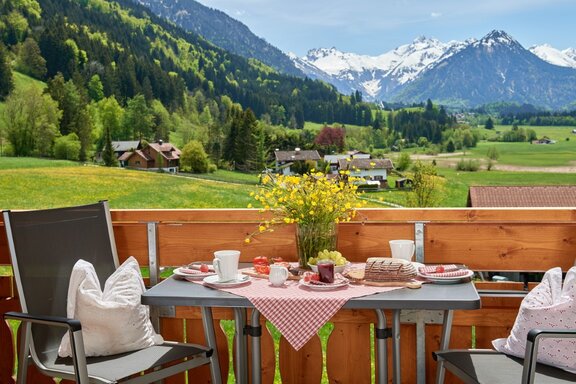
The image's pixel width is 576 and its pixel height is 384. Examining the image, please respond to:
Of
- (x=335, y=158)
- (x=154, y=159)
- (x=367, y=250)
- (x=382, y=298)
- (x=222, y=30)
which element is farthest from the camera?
(x=222, y=30)

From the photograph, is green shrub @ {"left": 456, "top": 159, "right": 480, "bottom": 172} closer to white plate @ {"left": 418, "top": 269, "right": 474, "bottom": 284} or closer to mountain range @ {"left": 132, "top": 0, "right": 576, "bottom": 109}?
mountain range @ {"left": 132, "top": 0, "right": 576, "bottom": 109}

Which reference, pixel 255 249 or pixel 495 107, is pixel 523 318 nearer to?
pixel 255 249

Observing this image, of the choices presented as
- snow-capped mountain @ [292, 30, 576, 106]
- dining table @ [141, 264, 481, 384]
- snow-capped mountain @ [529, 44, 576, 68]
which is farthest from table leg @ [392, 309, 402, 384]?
snow-capped mountain @ [529, 44, 576, 68]

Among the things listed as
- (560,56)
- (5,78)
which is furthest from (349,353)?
(560,56)

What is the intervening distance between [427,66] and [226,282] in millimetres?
41523

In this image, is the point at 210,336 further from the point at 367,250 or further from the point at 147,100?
the point at 147,100

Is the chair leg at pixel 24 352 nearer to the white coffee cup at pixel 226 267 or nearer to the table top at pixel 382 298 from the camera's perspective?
the table top at pixel 382 298

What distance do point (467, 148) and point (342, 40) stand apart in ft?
48.1

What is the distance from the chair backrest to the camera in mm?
2150

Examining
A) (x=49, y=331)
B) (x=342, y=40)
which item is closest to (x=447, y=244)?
(x=49, y=331)

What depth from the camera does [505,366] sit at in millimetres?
1970

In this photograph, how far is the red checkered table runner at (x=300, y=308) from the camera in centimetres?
189

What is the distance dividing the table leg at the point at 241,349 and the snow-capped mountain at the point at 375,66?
81.7 ft

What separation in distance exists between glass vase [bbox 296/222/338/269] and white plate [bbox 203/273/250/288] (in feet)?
0.75
